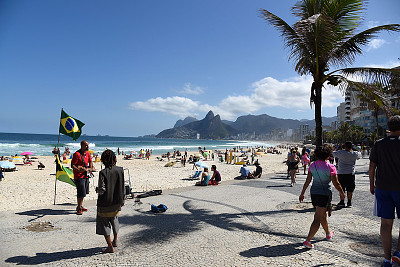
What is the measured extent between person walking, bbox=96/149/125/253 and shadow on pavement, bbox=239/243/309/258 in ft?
6.50

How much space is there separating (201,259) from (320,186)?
2070 millimetres

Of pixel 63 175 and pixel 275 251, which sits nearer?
pixel 275 251

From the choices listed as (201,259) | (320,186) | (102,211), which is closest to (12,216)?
(102,211)

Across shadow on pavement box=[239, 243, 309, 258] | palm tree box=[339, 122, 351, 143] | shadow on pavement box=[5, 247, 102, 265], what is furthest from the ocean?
shadow on pavement box=[239, 243, 309, 258]

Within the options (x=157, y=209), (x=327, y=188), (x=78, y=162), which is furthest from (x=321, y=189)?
(x=78, y=162)

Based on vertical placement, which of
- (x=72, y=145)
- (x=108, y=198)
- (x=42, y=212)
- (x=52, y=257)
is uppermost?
(x=108, y=198)

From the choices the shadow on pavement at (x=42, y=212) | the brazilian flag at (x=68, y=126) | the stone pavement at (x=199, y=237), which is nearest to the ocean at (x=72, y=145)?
the brazilian flag at (x=68, y=126)

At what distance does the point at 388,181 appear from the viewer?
292cm

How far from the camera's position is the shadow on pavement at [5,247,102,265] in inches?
130

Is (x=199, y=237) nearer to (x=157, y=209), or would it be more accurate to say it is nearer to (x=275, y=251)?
(x=275, y=251)

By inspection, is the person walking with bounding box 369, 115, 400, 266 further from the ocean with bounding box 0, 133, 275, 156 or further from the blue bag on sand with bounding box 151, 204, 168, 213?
the ocean with bounding box 0, 133, 275, 156

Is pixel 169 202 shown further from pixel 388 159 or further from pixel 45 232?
pixel 388 159

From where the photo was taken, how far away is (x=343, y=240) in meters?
3.88

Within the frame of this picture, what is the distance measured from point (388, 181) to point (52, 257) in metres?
4.64
